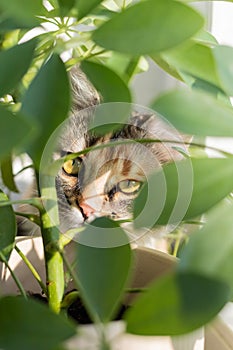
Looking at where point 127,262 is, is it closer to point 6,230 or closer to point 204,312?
point 204,312

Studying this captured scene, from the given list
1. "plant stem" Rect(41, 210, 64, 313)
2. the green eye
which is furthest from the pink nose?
"plant stem" Rect(41, 210, 64, 313)

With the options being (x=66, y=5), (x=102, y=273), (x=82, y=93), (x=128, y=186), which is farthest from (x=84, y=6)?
(x=128, y=186)

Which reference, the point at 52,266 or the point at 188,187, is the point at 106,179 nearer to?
the point at 52,266

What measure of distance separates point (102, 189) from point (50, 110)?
804 mm

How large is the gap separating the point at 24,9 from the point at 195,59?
0.11 metres

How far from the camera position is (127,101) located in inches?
12.0

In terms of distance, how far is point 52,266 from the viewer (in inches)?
17.9

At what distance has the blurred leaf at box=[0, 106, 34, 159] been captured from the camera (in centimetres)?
22

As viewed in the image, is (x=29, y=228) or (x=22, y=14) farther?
(x=29, y=228)

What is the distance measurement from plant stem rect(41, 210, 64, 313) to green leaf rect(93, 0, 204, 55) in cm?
21

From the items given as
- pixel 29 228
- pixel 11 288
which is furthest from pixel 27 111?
pixel 29 228

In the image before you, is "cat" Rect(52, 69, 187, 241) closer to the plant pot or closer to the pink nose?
the pink nose

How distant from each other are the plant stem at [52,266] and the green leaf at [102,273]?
0.17 metres

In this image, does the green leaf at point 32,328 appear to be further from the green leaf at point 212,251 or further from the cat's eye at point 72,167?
the cat's eye at point 72,167
